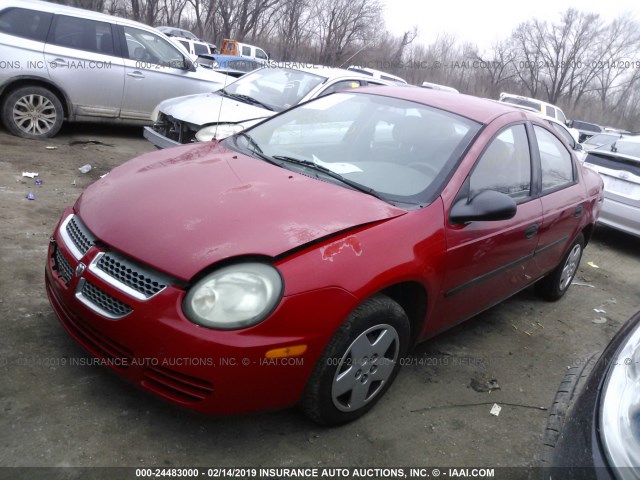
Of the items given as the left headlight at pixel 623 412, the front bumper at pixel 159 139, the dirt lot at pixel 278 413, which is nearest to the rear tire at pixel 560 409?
the left headlight at pixel 623 412

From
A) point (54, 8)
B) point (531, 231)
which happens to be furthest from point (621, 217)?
point (54, 8)

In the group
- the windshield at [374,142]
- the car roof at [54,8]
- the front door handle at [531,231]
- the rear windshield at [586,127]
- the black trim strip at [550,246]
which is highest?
the rear windshield at [586,127]

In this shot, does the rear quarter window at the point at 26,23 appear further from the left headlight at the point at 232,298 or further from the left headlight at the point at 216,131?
the left headlight at the point at 232,298

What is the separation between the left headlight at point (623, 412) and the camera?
1.50m

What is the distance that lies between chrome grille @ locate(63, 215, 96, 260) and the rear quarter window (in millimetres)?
5232

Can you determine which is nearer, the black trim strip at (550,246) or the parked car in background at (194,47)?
the black trim strip at (550,246)

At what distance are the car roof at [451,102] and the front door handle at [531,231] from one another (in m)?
0.73

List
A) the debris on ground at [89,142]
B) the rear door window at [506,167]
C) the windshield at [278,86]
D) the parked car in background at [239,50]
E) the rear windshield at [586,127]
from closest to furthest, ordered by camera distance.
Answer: the rear door window at [506,167], the windshield at [278,86], the debris on ground at [89,142], the parked car in background at [239,50], the rear windshield at [586,127]

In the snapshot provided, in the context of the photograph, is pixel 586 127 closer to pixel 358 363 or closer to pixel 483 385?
pixel 483 385

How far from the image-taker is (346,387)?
2.50 metres

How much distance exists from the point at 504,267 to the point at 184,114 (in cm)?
401

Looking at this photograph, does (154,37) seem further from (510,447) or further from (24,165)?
(510,447)

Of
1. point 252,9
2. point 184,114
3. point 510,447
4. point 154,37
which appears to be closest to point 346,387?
point 510,447

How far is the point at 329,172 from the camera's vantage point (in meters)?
3.02
